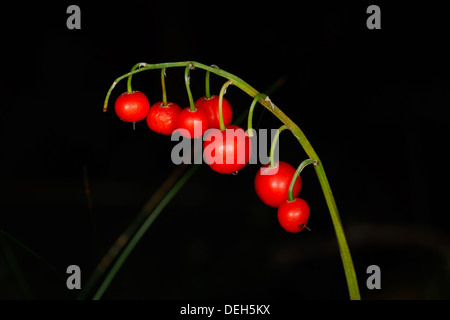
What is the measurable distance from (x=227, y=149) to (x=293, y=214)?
0.13 metres

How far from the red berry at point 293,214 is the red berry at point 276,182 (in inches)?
0.5

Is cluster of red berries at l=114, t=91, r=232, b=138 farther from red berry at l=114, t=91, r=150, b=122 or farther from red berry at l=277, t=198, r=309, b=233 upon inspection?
red berry at l=277, t=198, r=309, b=233

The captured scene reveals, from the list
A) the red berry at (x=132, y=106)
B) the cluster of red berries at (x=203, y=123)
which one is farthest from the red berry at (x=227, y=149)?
the red berry at (x=132, y=106)

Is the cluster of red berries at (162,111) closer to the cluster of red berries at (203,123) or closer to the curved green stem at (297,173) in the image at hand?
the cluster of red berries at (203,123)

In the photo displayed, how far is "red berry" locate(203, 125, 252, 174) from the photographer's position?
67cm

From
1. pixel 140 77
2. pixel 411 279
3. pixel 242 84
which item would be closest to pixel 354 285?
pixel 242 84

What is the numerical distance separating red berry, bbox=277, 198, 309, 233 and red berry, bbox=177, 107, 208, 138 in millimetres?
148

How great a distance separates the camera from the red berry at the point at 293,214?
0.71 meters

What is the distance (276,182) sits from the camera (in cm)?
71

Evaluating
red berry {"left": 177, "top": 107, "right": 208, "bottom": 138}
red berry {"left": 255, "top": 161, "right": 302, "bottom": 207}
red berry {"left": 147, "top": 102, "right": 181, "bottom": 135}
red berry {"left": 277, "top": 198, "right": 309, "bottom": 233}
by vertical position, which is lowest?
red berry {"left": 277, "top": 198, "right": 309, "bottom": 233}

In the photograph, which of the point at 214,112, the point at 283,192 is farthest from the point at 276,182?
the point at 214,112

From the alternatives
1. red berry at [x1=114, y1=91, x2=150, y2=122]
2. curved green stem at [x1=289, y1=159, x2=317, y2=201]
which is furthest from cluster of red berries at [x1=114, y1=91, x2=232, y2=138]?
curved green stem at [x1=289, y1=159, x2=317, y2=201]

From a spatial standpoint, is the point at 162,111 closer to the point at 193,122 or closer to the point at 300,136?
the point at 193,122

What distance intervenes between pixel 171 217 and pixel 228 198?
0.16m
